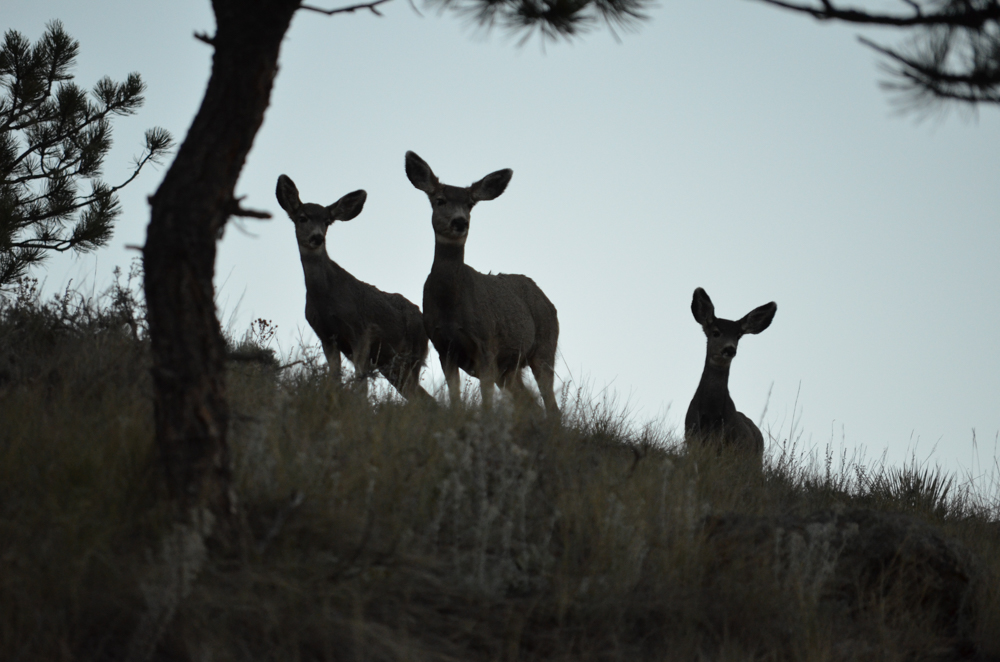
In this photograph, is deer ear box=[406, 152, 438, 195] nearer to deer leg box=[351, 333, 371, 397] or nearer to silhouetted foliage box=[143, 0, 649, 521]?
deer leg box=[351, 333, 371, 397]

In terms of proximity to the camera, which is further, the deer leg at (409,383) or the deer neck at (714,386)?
the deer neck at (714,386)

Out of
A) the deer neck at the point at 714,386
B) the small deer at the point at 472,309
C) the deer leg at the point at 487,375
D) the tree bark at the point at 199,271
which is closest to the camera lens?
the tree bark at the point at 199,271

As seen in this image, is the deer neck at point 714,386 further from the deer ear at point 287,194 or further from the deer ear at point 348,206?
the deer ear at point 287,194

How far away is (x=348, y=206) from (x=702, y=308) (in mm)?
4352

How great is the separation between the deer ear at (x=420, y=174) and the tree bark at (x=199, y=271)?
6.68 meters

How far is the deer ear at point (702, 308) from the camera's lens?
456 inches

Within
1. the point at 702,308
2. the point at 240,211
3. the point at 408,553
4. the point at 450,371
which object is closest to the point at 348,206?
the point at 450,371

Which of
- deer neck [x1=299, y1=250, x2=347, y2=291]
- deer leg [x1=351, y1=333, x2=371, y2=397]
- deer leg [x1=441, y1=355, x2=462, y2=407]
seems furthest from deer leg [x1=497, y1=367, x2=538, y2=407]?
deer neck [x1=299, y1=250, x2=347, y2=291]

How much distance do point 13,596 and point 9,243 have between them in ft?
31.1

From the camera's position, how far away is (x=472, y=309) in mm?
10688

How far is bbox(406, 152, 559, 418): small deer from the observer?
10461 millimetres

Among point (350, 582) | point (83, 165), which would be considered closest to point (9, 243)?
point (83, 165)

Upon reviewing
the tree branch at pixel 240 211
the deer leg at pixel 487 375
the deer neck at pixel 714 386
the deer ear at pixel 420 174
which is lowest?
the tree branch at pixel 240 211

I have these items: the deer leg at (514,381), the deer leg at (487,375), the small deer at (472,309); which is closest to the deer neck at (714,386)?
the small deer at (472,309)
